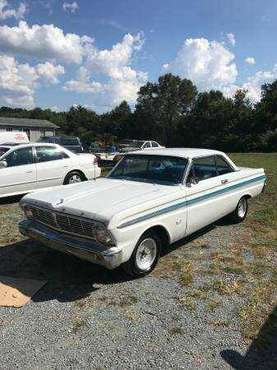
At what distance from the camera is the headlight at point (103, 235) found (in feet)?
16.7

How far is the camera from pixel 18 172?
10.4m

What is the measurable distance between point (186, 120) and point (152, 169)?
56121 millimetres

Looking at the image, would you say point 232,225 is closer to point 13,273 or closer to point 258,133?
point 13,273

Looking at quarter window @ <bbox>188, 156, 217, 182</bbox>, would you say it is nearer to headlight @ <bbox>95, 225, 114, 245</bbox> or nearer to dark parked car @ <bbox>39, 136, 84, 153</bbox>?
headlight @ <bbox>95, 225, 114, 245</bbox>

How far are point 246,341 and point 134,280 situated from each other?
1.82m

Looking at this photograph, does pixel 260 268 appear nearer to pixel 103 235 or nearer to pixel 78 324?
pixel 103 235

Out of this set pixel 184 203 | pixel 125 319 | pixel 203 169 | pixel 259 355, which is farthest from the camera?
pixel 203 169

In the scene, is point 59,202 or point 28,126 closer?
point 59,202

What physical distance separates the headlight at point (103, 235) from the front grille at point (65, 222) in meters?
0.07

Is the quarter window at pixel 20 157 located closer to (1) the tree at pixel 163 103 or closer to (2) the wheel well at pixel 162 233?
(2) the wheel well at pixel 162 233

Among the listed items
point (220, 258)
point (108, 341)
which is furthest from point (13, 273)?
point (220, 258)

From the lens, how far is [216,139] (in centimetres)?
5375

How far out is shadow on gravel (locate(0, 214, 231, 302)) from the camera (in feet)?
17.3

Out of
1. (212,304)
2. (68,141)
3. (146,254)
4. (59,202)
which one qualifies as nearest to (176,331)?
(212,304)
